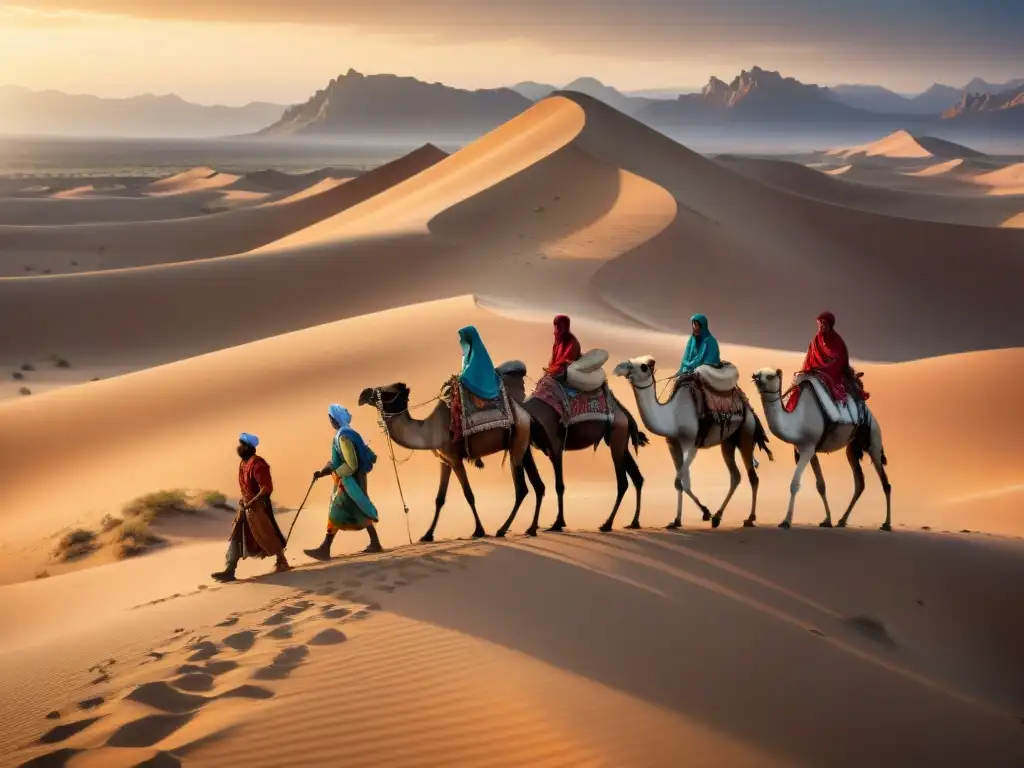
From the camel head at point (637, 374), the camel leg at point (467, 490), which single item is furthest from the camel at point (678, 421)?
the camel leg at point (467, 490)

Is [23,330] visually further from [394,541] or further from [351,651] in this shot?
[351,651]

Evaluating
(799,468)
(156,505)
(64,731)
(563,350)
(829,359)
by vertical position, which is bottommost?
(64,731)

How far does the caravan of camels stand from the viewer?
10086mm

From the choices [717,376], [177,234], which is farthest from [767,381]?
[177,234]

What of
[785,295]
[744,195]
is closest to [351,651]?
[785,295]

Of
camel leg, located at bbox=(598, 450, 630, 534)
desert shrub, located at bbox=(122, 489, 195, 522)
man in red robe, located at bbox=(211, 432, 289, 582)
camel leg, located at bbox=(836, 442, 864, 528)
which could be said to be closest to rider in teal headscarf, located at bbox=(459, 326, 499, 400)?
camel leg, located at bbox=(598, 450, 630, 534)

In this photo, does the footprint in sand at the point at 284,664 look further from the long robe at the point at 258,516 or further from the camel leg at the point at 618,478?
the camel leg at the point at 618,478

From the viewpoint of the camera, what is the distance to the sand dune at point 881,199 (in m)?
80.7

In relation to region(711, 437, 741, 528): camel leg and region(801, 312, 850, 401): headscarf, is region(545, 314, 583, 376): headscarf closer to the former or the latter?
region(711, 437, 741, 528): camel leg

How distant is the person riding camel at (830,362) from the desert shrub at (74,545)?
370 inches

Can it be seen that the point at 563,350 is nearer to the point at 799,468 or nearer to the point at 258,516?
the point at 799,468

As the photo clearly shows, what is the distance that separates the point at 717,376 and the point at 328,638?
18.5 feet

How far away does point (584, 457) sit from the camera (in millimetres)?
16984

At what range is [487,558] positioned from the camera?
939 centimetres
